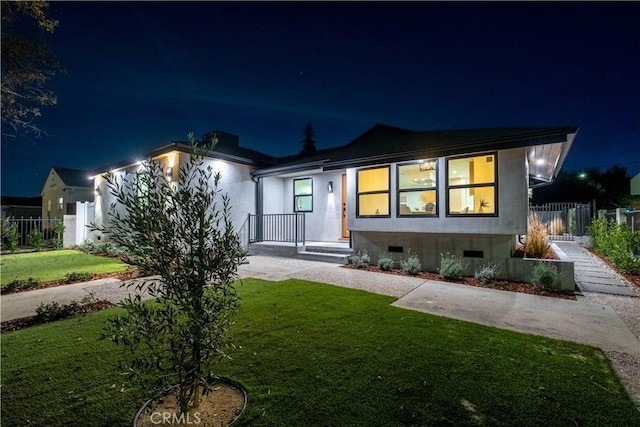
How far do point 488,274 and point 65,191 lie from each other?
89.6 feet

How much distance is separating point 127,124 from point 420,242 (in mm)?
44071

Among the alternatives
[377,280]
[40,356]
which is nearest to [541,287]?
[377,280]

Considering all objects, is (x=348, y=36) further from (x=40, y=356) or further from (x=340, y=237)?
(x=40, y=356)

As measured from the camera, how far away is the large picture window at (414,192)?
7.73 m

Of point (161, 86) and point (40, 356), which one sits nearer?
point (40, 356)

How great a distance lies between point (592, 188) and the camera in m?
24.8

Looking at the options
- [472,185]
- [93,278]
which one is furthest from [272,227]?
[472,185]

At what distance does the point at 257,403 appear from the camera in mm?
2115

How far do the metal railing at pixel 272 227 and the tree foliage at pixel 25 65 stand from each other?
255 inches

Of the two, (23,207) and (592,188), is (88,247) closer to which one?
(23,207)

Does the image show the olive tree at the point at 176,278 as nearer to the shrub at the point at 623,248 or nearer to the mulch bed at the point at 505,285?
the mulch bed at the point at 505,285

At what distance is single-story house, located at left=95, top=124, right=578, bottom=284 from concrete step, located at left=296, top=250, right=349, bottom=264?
60 centimetres

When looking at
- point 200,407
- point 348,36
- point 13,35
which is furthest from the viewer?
point 348,36

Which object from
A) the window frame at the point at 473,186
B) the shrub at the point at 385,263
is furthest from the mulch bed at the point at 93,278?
the window frame at the point at 473,186
